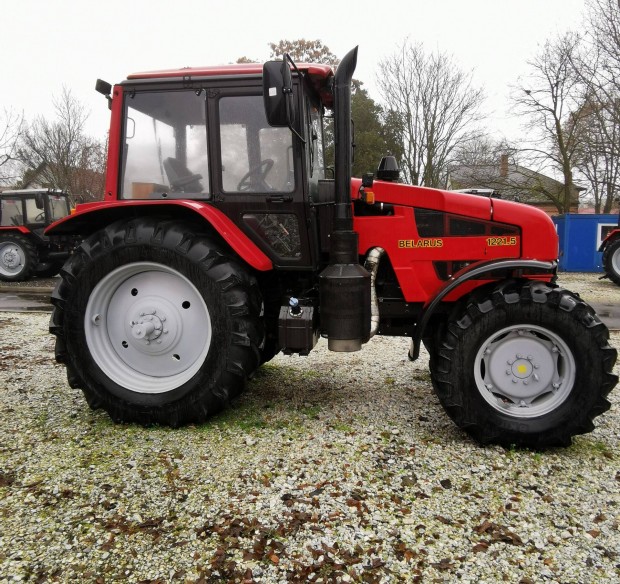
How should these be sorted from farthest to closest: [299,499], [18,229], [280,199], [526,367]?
[18,229], [280,199], [526,367], [299,499]

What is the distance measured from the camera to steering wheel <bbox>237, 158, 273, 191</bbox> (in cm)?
328

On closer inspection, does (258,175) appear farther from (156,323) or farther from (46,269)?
(46,269)

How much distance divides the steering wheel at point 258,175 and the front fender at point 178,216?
25 centimetres

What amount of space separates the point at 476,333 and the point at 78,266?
2.63 meters

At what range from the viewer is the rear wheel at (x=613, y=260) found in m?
11.6

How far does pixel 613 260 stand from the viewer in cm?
1164

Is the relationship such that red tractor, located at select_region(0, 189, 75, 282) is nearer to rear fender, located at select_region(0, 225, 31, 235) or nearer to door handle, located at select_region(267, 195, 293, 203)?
rear fender, located at select_region(0, 225, 31, 235)

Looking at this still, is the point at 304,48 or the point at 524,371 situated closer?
the point at 524,371

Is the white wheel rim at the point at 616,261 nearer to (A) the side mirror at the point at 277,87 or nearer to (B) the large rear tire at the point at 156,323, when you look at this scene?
(B) the large rear tire at the point at 156,323

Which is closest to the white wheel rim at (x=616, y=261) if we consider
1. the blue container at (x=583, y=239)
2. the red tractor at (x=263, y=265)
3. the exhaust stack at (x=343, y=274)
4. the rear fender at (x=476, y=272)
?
the blue container at (x=583, y=239)

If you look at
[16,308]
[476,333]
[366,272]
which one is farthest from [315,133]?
[16,308]

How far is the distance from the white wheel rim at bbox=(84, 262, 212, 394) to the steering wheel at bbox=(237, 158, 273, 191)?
76 centimetres

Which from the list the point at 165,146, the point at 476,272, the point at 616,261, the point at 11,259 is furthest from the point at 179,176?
the point at 11,259

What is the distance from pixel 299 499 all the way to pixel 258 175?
204 centimetres
